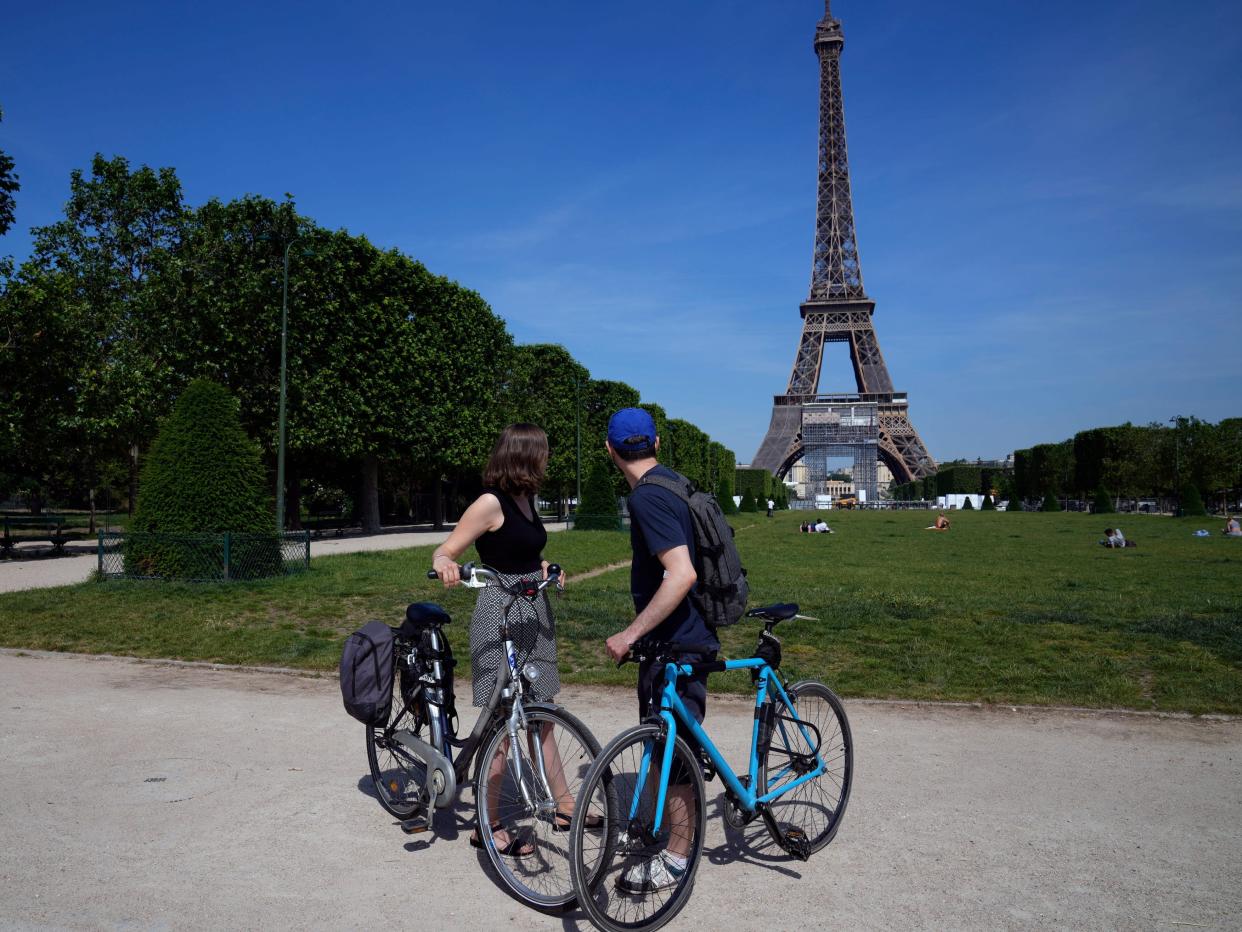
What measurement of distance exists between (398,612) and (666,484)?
8.71 meters

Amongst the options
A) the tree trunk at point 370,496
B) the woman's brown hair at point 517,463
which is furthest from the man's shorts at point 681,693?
the tree trunk at point 370,496

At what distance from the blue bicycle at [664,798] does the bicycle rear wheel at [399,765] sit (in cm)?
112

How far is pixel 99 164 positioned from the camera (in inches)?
1236

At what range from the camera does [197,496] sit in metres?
14.4

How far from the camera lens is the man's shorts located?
11.0 ft

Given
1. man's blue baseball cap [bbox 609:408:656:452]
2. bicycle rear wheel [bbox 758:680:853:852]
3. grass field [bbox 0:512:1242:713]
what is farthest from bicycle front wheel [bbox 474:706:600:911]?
grass field [bbox 0:512:1242:713]

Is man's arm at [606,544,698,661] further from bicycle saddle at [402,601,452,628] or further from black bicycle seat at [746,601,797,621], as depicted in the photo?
bicycle saddle at [402,601,452,628]

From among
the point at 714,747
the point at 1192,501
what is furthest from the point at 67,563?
the point at 1192,501

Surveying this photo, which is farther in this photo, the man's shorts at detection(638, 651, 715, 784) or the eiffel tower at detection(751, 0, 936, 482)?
the eiffel tower at detection(751, 0, 936, 482)

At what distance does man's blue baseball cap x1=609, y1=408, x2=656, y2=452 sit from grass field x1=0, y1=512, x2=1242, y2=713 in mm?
4415

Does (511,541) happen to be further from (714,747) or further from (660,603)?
(714,747)

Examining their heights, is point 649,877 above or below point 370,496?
below

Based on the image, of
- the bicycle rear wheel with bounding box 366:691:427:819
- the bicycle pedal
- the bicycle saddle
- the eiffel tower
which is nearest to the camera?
the bicycle pedal

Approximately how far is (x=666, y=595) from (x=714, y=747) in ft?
2.30
